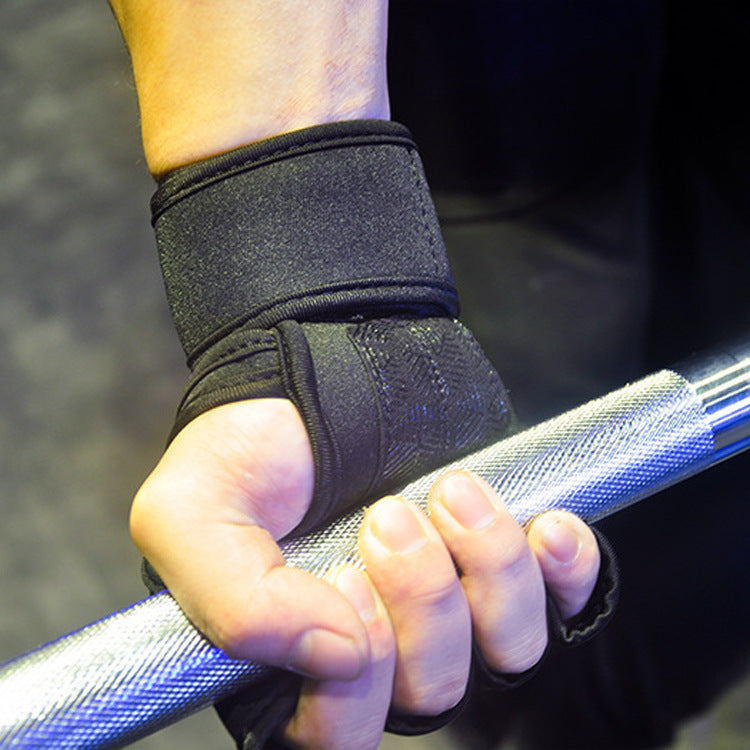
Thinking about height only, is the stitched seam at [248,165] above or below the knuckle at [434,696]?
above

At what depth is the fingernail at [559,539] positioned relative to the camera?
34 cm

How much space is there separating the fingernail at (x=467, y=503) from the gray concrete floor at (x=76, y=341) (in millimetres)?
203

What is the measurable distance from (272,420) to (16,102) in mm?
513

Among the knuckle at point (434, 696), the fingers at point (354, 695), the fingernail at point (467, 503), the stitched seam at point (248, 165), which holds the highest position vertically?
the stitched seam at point (248, 165)

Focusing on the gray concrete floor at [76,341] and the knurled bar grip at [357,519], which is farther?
the gray concrete floor at [76,341]

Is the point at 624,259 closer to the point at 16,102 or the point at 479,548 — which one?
the point at 479,548

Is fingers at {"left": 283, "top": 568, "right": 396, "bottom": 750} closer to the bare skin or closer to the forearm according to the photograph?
the bare skin

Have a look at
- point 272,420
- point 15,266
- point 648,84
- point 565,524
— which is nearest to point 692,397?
point 565,524

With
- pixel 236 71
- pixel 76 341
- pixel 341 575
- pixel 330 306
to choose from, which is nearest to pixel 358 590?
pixel 341 575

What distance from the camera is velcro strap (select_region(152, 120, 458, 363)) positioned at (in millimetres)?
358

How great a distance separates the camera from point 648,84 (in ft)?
1.86

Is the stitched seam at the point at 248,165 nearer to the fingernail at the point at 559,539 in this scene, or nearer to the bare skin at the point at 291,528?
the bare skin at the point at 291,528

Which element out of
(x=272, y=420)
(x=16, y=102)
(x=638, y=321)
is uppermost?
(x=16, y=102)

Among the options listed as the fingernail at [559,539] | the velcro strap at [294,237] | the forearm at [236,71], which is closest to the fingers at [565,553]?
the fingernail at [559,539]
